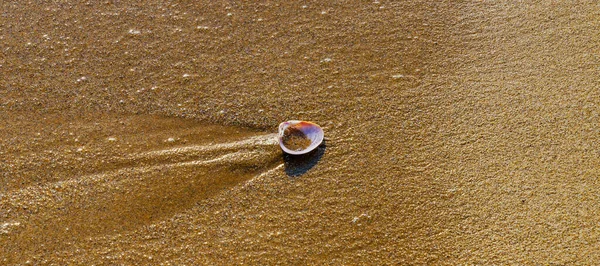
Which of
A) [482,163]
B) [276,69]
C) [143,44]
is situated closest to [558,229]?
[482,163]

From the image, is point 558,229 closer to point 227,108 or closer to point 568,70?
point 568,70

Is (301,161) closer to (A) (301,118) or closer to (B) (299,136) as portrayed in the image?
(B) (299,136)

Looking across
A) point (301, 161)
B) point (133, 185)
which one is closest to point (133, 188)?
point (133, 185)

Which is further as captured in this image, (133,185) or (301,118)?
(301,118)

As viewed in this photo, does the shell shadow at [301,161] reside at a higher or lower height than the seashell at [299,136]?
lower

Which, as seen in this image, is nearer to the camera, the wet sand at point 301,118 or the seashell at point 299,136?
the wet sand at point 301,118
